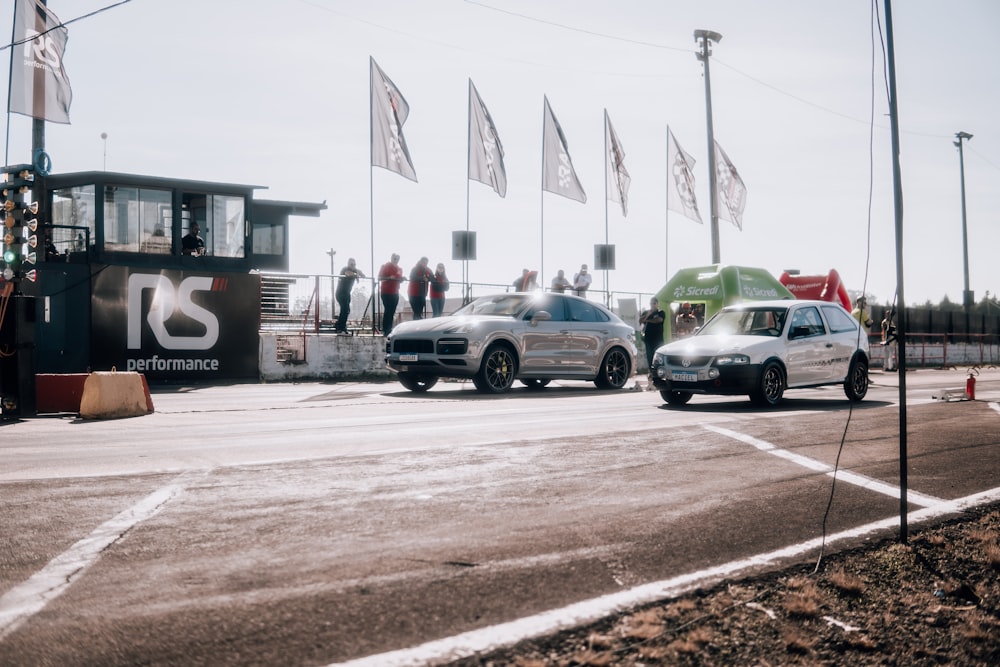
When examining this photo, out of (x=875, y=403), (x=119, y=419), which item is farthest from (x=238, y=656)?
(x=875, y=403)

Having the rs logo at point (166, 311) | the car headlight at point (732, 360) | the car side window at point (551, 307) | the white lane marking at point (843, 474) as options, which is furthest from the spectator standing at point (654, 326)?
the white lane marking at point (843, 474)

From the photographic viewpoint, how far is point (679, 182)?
3066cm

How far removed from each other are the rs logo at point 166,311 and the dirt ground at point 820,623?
15832 millimetres

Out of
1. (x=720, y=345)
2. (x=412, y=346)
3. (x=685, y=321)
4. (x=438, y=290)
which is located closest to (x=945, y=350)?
(x=685, y=321)

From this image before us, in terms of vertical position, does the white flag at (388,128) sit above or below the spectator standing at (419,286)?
above

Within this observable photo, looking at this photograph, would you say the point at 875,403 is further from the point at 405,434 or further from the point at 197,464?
the point at 197,464

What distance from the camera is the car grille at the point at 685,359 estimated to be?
12695 millimetres

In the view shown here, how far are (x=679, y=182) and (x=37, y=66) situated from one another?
2030 cm

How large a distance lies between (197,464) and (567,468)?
2666 millimetres

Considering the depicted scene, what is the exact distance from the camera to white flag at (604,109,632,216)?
95.6ft

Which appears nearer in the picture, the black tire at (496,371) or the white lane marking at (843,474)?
the white lane marking at (843,474)

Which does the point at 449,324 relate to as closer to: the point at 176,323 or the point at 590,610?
the point at 176,323

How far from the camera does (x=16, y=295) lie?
35.6 feet

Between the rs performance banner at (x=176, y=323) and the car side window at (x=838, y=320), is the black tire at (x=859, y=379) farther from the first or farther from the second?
the rs performance banner at (x=176, y=323)
